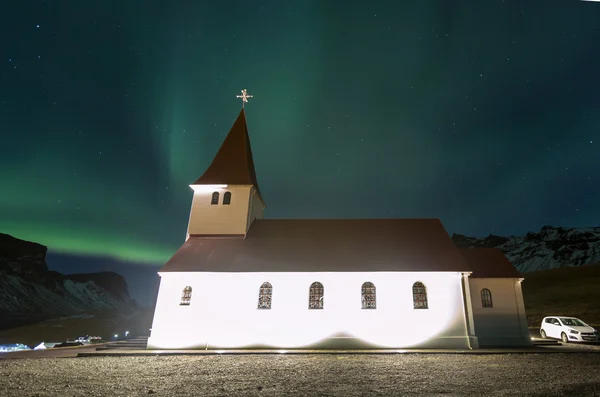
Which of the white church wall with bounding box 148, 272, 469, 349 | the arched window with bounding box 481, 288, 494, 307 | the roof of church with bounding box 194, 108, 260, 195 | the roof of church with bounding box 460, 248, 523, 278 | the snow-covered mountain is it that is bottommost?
the white church wall with bounding box 148, 272, 469, 349

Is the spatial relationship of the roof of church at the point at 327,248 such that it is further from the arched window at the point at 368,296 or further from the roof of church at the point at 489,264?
the roof of church at the point at 489,264

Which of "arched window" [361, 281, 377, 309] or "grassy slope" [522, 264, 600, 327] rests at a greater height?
"grassy slope" [522, 264, 600, 327]

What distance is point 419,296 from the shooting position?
19.2 m

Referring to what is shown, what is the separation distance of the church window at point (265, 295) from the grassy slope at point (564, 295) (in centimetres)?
4207

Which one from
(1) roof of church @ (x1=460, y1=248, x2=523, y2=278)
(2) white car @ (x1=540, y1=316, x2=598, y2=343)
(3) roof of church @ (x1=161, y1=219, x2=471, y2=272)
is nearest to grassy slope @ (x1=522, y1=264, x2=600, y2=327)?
(2) white car @ (x1=540, y1=316, x2=598, y2=343)

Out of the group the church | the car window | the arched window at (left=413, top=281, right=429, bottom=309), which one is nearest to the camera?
the church

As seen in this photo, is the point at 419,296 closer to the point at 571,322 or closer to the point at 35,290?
the point at 571,322

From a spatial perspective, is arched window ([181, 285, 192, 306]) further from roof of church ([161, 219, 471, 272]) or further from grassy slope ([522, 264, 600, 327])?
grassy slope ([522, 264, 600, 327])

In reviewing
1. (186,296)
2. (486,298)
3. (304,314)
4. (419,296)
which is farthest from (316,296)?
(486,298)

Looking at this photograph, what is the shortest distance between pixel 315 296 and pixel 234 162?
1207cm

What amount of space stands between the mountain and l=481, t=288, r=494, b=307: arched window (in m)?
135

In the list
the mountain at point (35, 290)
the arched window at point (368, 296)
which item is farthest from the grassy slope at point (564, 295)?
the mountain at point (35, 290)

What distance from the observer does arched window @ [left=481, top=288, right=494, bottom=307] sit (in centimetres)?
2161

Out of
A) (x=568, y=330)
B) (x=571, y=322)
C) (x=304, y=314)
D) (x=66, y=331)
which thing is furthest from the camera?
(x=66, y=331)
